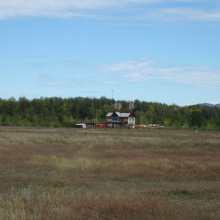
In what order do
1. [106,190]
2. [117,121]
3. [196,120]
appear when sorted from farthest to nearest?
[117,121], [196,120], [106,190]

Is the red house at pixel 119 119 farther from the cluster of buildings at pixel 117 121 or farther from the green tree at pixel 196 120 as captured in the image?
the green tree at pixel 196 120

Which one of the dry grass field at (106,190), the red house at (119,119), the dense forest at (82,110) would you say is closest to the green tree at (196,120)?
the red house at (119,119)

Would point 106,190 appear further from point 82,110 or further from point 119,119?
point 82,110

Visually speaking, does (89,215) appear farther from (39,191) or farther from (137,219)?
(39,191)

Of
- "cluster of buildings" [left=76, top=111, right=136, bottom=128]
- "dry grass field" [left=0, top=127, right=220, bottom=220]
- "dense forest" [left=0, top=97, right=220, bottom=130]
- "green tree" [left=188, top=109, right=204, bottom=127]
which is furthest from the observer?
"dense forest" [left=0, top=97, right=220, bottom=130]

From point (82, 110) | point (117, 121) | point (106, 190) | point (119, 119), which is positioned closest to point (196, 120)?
point (119, 119)

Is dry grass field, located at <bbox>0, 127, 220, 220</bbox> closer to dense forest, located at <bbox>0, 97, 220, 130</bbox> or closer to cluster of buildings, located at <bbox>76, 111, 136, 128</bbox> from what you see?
cluster of buildings, located at <bbox>76, 111, 136, 128</bbox>

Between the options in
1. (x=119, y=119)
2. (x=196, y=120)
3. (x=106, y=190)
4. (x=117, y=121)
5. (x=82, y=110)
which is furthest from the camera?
(x=82, y=110)

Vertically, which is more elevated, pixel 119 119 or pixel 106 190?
pixel 119 119

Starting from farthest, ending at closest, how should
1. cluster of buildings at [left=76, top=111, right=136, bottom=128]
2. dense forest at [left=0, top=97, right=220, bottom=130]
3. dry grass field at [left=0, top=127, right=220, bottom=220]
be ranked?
dense forest at [left=0, top=97, right=220, bottom=130] < cluster of buildings at [left=76, top=111, right=136, bottom=128] < dry grass field at [left=0, top=127, right=220, bottom=220]

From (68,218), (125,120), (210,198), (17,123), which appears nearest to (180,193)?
(210,198)

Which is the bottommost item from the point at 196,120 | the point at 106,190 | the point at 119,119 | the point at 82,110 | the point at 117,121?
the point at 106,190

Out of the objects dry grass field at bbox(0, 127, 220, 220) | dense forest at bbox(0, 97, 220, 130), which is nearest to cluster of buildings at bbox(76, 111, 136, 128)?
dense forest at bbox(0, 97, 220, 130)

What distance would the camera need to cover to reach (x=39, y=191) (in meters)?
11.2
